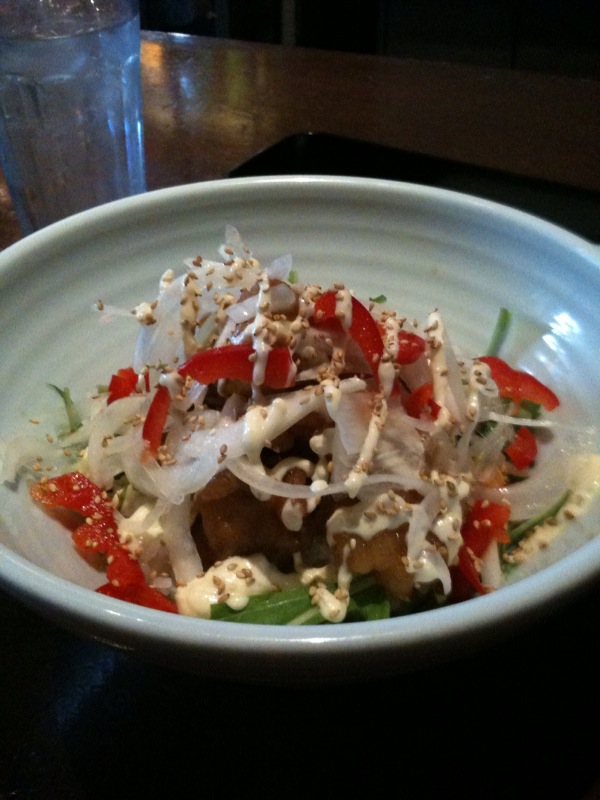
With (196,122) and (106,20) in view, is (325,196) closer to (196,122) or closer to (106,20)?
(106,20)

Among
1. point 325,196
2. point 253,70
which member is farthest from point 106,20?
point 253,70

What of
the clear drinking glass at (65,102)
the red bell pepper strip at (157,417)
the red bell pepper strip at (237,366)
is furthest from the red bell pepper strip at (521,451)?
the clear drinking glass at (65,102)

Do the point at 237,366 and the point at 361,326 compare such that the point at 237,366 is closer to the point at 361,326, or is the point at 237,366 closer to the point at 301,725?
the point at 361,326

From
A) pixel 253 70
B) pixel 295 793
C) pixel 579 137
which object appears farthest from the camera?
pixel 253 70

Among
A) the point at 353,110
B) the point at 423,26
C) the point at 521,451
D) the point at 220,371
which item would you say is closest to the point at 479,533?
the point at 521,451

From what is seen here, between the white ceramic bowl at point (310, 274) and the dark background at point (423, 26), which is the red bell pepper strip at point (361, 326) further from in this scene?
the dark background at point (423, 26)

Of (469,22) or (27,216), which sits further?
(469,22)
